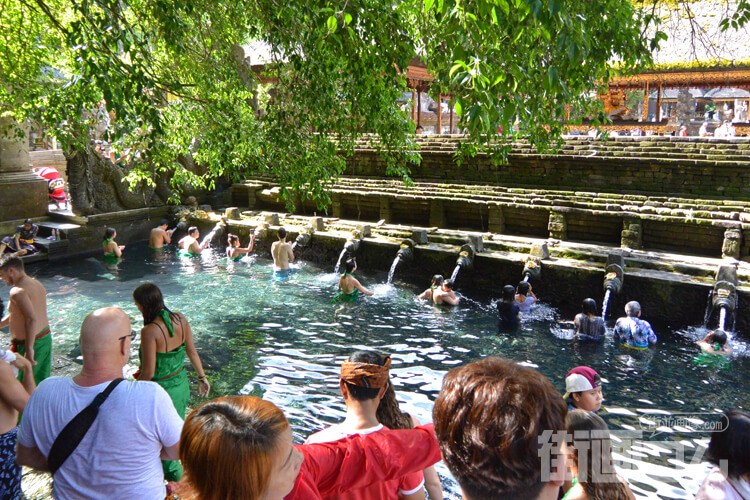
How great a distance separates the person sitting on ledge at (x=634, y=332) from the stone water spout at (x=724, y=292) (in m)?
1.32

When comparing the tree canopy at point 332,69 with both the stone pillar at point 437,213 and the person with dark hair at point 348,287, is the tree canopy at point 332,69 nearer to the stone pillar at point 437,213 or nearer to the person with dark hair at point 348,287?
the person with dark hair at point 348,287

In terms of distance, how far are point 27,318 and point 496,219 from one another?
10624mm

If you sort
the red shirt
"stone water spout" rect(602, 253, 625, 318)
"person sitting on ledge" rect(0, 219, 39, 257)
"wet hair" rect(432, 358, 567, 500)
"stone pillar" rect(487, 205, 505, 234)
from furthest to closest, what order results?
"stone pillar" rect(487, 205, 505, 234) < "person sitting on ledge" rect(0, 219, 39, 257) < "stone water spout" rect(602, 253, 625, 318) < the red shirt < "wet hair" rect(432, 358, 567, 500)

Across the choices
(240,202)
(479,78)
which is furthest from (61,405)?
(240,202)

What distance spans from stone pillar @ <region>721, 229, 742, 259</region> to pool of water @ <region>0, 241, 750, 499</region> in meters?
2.44

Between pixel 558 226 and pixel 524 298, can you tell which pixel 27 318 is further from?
pixel 558 226

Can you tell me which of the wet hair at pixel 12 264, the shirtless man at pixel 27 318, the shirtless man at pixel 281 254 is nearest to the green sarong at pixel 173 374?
the shirtless man at pixel 27 318

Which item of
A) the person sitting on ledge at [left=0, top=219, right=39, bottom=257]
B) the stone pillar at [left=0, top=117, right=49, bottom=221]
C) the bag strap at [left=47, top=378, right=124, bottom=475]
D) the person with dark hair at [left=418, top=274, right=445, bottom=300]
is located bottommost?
the person with dark hair at [left=418, top=274, right=445, bottom=300]

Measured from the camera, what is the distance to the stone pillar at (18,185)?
46.9ft

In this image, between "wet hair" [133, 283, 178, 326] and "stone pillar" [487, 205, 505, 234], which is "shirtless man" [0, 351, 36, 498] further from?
"stone pillar" [487, 205, 505, 234]

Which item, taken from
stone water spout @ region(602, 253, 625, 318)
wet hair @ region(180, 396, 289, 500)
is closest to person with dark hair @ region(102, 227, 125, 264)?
stone water spout @ region(602, 253, 625, 318)

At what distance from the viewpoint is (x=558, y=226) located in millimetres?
12711

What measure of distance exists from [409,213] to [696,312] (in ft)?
25.2

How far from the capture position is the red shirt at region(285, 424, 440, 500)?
1.99m
